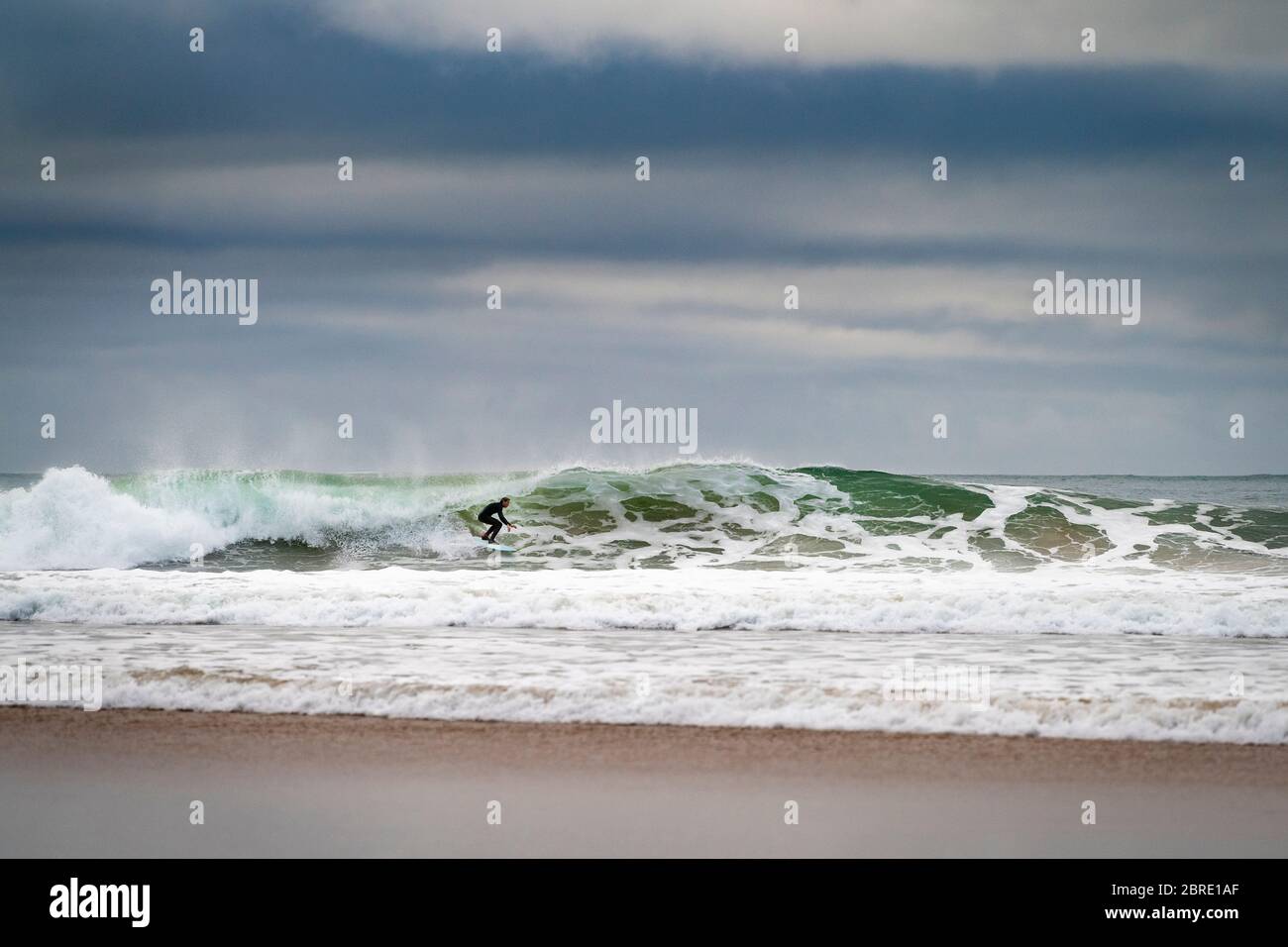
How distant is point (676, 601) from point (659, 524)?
8772 mm

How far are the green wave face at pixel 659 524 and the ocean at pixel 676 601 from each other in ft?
0.28

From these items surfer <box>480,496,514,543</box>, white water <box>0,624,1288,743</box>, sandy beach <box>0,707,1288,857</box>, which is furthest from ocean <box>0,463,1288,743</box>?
sandy beach <box>0,707,1288,857</box>

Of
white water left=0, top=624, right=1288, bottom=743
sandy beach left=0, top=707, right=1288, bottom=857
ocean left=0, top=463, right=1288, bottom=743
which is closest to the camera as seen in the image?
sandy beach left=0, top=707, right=1288, bottom=857

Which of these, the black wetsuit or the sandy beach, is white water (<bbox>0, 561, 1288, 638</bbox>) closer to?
the sandy beach

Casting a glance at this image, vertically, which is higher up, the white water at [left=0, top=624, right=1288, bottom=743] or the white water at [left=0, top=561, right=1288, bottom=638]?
the white water at [left=0, top=561, right=1288, bottom=638]

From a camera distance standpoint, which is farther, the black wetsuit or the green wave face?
the black wetsuit

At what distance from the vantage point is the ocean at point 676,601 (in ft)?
28.0

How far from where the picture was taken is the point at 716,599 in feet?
44.0

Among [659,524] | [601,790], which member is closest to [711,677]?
[601,790]

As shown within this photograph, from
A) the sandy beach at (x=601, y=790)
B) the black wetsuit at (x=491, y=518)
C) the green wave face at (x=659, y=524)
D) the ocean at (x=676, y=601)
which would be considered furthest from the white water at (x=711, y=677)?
the black wetsuit at (x=491, y=518)

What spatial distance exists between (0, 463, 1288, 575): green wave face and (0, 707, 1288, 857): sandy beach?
425 inches

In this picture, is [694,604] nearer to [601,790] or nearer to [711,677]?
[711,677]

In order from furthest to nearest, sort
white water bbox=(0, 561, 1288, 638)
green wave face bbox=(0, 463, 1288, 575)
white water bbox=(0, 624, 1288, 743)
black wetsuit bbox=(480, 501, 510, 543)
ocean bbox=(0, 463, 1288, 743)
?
1. black wetsuit bbox=(480, 501, 510, 543)
2. green wave face bbox=(0, 463, 1288, 575)
3. white water bbox=(0, 561, 1288, 638)
4. ocean bbox=(0, 463, 1288, 743)
5. white water bbox=(0, 624, 1288, 743)

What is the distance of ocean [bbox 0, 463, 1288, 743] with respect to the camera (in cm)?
854
